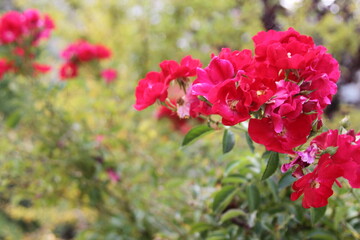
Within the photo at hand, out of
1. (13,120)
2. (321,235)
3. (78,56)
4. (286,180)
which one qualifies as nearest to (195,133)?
(286,180)

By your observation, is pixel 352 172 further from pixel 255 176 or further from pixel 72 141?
pixel 72 141

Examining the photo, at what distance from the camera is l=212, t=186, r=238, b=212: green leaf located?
25.3 inches

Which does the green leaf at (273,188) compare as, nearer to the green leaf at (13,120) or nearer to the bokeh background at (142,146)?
the bokeh background at (142,146)

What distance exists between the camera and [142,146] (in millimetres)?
1791

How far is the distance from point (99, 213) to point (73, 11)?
2292 millimetres

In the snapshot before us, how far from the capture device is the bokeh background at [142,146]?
0.70 metres

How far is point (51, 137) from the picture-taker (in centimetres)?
136

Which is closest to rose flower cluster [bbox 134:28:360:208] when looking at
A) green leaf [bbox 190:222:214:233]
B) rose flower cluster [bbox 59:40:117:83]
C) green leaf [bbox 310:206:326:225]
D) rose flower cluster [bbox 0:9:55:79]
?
green leaf [bbox 310:206:326:225]

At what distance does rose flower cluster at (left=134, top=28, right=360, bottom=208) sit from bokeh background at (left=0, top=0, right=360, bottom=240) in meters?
0.11

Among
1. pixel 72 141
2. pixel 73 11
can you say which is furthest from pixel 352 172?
pixel 73 11

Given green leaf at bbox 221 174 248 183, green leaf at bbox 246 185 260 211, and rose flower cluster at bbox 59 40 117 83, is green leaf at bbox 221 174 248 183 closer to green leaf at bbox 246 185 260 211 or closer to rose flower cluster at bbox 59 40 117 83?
green leaf at bbox 246 185 260 211

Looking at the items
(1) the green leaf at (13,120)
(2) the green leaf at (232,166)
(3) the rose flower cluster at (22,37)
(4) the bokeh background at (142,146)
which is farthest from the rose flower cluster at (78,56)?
(2) the green leaf at (232,166)

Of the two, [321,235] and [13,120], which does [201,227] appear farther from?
[13,120]

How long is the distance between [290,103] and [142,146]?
142 cm
